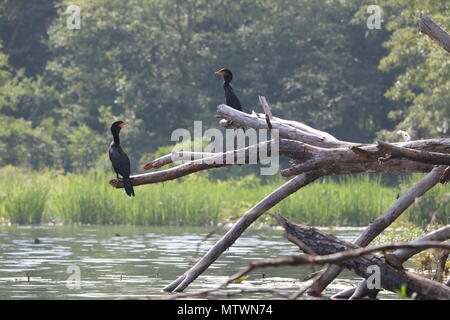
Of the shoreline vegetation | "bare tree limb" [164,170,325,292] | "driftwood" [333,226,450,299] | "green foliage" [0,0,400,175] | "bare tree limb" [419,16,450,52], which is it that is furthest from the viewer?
"green foliage" [0,0,400,175]

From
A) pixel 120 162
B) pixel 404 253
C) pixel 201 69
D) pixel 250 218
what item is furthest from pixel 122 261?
pixel 201 69

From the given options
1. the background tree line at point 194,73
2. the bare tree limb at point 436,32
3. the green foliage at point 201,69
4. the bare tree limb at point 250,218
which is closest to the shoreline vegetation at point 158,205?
the bare tree limb at point 250,218

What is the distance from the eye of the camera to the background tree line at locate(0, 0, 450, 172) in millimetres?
42031

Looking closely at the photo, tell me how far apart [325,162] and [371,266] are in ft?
3.65

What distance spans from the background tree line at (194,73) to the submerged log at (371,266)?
31.8 metres

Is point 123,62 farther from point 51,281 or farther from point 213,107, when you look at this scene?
point 51,281

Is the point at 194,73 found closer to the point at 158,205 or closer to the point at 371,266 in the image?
the point at 158,205

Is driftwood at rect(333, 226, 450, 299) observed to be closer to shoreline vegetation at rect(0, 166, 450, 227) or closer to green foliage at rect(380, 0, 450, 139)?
shoreline vegetation at rect(0, 166, 450, 227)

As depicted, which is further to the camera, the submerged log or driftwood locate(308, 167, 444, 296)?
driftwood locate(308, 167, 444, 296)

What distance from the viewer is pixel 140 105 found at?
140ft

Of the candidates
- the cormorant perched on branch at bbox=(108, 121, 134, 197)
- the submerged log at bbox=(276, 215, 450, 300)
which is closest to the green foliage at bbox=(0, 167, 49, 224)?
the cormorant perched on branch at bbox=(108, 121, 134, 197)

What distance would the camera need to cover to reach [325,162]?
953cm
